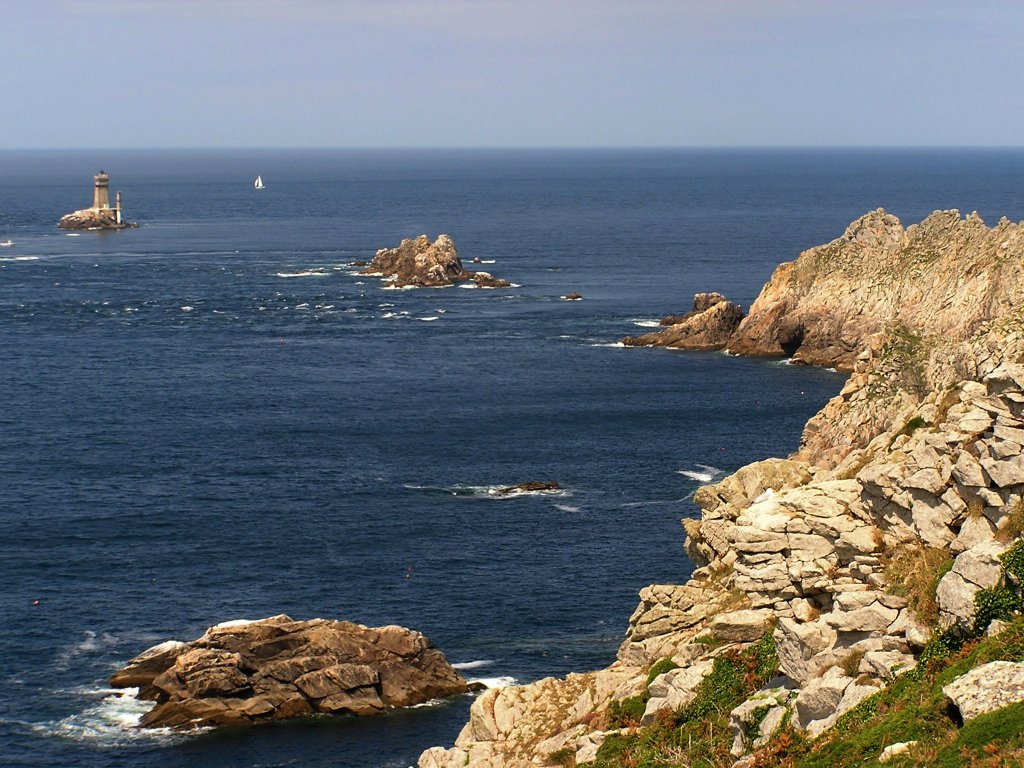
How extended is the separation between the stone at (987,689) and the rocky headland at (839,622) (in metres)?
0.04

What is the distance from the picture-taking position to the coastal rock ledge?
6812 centimetres

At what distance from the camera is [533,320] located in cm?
18725

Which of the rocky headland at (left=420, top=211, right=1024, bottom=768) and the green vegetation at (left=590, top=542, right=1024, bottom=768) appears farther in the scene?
the rocky headland at (left=420, top=211, right=1024, bottom=768)

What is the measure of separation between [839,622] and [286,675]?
39883 mm

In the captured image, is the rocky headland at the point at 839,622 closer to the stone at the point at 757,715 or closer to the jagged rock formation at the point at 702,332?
the stone at the point at 757,715

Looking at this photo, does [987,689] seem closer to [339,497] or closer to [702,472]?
[339,497]

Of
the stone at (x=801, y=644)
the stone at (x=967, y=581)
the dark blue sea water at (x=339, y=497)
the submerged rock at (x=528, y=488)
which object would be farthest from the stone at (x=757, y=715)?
the submerged rock at (x=528, y=488)

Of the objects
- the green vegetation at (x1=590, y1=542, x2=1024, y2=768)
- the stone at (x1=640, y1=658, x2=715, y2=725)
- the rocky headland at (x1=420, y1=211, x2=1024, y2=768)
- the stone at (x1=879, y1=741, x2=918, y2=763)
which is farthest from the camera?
the stone at (x1=640, y1=658, x2=715, y2=725)

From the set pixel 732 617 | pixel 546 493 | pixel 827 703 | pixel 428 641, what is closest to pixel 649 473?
pixel 546 493

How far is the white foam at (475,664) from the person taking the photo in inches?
2864

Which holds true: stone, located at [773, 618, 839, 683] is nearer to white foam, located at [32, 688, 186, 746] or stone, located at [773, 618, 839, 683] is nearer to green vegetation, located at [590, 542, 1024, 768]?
green vegetation, located at [590, 542, 1024, 768]

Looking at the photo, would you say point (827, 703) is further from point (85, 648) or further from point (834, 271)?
point (834, 271)

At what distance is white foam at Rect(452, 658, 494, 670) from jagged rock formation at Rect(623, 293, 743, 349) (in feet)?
313

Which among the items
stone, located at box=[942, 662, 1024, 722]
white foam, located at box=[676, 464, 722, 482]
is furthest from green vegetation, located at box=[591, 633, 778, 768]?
white foam, located at box=[676, 464, 722, 482]
